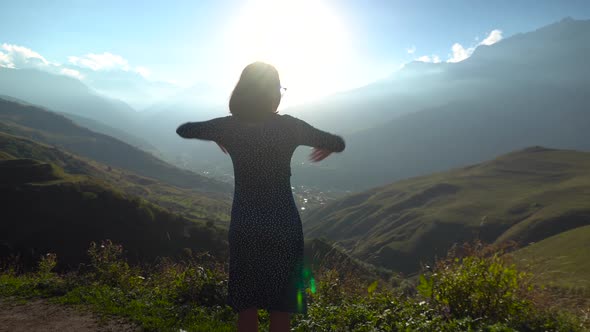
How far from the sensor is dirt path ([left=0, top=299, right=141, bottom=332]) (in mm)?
5973

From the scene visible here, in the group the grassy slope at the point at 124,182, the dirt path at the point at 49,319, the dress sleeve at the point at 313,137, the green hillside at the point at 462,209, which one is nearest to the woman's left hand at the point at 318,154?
the dress sleeve at the point at 313,137

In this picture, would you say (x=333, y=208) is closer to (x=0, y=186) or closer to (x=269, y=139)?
(x=0, y=186)

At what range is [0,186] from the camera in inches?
2072

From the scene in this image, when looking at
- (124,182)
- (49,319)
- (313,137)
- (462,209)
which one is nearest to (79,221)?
(49,319)

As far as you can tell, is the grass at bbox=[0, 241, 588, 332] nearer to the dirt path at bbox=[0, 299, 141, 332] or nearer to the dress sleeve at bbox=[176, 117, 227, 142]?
the dirt path at bbox=[0, 299, 141, 332]

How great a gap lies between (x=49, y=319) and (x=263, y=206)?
5664 millimetres

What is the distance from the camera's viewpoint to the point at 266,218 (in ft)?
9.91

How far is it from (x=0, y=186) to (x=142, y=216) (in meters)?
19.7

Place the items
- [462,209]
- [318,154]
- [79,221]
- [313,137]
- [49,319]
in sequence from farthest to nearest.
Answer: [462,209], [79,221], [49,319], [318,154], [313,137]

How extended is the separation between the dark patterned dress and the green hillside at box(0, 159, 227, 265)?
44.6 meters

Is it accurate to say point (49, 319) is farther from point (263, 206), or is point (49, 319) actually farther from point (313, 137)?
point (313, 137)

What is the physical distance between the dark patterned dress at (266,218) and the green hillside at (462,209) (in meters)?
82.8

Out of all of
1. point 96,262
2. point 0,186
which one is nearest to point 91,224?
point 0,186

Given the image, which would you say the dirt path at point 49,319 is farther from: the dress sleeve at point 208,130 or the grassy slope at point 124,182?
the grassy slope at point 124,182
